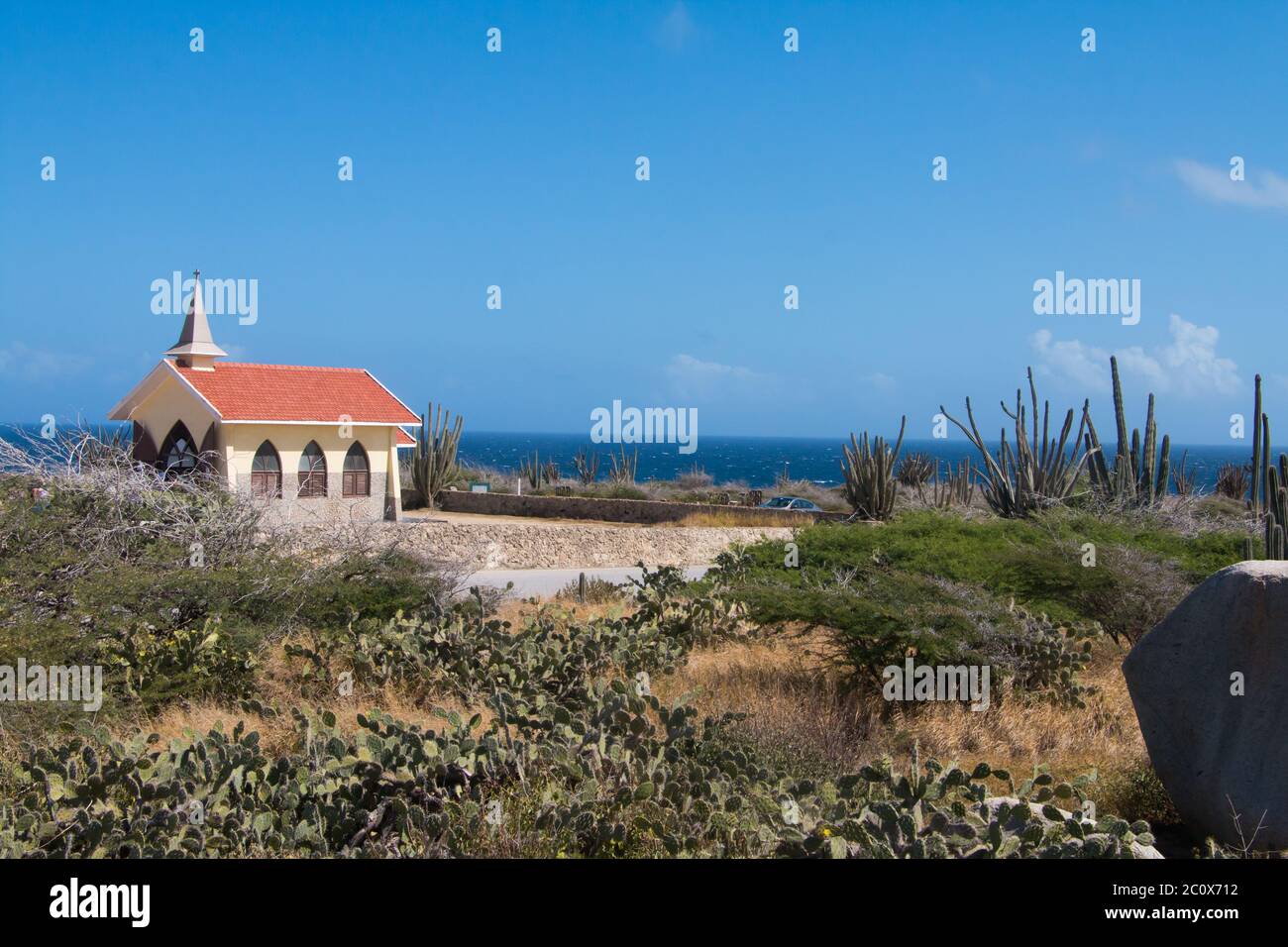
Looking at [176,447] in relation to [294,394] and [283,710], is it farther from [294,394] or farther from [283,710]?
[283,710]

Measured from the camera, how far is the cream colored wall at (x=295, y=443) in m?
28.3

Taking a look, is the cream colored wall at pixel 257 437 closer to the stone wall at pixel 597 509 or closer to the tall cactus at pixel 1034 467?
the stone wall at pixel 597 509

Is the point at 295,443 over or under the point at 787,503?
over

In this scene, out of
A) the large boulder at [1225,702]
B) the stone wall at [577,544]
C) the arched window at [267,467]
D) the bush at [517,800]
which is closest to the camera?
the bush at [517,800]

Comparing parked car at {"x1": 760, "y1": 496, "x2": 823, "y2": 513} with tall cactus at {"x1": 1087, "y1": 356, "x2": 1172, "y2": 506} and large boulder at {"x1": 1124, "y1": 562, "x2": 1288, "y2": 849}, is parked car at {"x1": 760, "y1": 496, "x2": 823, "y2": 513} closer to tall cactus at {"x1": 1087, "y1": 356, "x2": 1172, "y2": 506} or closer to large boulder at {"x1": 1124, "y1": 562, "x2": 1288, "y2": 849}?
tall cactus at {"x1": 1087, "y1": 356, "x2": 1172, "y2": 506}

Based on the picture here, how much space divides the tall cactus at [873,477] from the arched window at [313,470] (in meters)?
14.5

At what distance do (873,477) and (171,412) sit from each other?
62.0 feet

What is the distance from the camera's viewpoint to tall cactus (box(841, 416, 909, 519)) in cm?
2872

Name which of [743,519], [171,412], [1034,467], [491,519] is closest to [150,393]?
[171,412]

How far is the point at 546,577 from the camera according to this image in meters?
21.4

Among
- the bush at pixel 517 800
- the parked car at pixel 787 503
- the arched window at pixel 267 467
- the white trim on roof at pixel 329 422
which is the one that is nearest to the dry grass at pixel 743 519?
the parked car at pixel 787 503

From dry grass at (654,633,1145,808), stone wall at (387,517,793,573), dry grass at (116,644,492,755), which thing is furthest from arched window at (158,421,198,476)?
dry grass at (654,633,1145,808)

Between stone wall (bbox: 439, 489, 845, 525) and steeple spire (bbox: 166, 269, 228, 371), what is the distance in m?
10.3

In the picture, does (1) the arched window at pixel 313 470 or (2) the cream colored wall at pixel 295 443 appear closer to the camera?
(2) the cream colored wall at pixel 295 443
